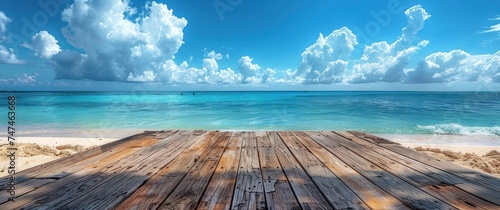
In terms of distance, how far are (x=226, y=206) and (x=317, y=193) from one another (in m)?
0.63

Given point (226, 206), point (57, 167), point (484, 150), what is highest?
point (226, 206)

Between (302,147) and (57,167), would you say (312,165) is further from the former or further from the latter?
(57,167)

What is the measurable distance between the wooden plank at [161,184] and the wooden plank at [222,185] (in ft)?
0.86

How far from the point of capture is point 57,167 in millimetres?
2354

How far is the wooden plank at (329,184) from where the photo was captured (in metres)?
1.56

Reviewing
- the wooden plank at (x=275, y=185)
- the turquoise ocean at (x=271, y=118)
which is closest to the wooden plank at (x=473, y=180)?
the wooden plank at (x=275, y=185)

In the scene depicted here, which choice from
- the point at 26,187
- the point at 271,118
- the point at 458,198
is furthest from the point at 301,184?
the point at 271,118

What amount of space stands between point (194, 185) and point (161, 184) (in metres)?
0.25

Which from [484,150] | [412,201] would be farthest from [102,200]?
[484,150]

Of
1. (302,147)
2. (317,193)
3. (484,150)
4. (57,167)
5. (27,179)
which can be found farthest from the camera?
(484,150)

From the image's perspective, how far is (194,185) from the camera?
73.9 inches

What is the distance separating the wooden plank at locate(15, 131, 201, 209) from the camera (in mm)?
1582

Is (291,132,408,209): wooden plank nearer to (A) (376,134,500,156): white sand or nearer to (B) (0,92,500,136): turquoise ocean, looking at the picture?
(A) (376,134,500,156): white sand

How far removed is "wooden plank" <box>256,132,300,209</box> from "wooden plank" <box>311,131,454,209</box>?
2.24ft
